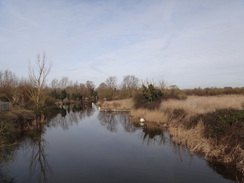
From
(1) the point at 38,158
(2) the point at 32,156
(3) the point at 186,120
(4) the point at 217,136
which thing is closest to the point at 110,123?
(3) the point at 186,120

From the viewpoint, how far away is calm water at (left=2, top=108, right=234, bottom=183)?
5785 millimetres

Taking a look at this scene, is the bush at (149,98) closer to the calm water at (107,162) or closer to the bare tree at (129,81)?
the calm water at (107,162)

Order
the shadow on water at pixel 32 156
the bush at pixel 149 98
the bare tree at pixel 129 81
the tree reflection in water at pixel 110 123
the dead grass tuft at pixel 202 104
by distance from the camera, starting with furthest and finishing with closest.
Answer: the bare tree at pixel 129 81 < the bush at pixel 149 98 < the tree reflection in water at pixel 110 123 < the dead grass tuft at pixel 202 104 < the shadow on water at pixel 32 156

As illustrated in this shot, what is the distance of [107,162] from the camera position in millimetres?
7008

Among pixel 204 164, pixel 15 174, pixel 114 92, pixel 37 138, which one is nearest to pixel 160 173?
pixel 204 164

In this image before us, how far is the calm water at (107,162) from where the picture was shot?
5.79m

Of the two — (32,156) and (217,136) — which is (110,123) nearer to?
(32,156)

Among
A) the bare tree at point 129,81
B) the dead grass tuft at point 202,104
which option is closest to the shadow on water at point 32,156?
the dead grass tuft at point 202,104

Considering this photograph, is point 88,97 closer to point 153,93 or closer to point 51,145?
point 153,93

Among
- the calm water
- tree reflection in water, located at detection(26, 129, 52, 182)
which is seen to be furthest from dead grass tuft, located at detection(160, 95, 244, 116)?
tree reflection in water, located at detection(26, 129, 52, 182)

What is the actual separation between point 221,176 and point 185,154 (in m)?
1.99

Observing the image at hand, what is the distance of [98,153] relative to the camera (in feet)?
26.5

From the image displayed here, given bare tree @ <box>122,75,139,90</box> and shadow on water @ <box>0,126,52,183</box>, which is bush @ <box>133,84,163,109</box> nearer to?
shadow on water @ <box>0,126,52,183</box>

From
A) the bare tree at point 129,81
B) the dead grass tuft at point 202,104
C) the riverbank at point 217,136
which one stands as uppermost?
the bare tree at point 129,81
